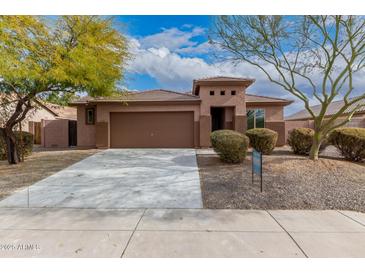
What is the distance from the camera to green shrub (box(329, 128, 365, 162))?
870 cm

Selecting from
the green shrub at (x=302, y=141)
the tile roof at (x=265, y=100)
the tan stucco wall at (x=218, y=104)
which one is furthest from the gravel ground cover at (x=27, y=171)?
the tile roof at (x=265, y=100)

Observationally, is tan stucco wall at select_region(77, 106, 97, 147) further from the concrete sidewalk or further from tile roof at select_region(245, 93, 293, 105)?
tile roof at select_region(245, 93, 293, 105)

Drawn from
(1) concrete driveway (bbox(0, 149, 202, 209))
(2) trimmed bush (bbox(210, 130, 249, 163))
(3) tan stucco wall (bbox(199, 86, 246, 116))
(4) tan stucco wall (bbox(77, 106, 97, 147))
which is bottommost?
(1) concrete driveway (bbox(0, 149, 202, 209))

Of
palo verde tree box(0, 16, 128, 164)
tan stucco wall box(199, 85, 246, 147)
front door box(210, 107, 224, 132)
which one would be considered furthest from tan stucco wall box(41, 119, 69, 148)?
front door box(210, 107, 224, 132)

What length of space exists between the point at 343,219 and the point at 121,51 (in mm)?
9809

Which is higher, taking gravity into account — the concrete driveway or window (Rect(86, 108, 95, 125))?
window (Rect(86, 108, 95, 125))

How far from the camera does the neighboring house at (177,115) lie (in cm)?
1396

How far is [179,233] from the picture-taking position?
3.73 m

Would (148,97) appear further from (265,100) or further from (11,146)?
(265,100)

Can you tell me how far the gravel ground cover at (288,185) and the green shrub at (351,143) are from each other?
0.63 meters

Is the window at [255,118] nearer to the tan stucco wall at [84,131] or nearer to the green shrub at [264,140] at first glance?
the green shrub at [264,140]

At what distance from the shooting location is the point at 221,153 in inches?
348

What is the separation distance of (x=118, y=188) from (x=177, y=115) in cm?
878

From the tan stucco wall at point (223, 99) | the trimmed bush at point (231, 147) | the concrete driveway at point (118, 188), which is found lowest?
the concrete driveway at point (118, 188)
